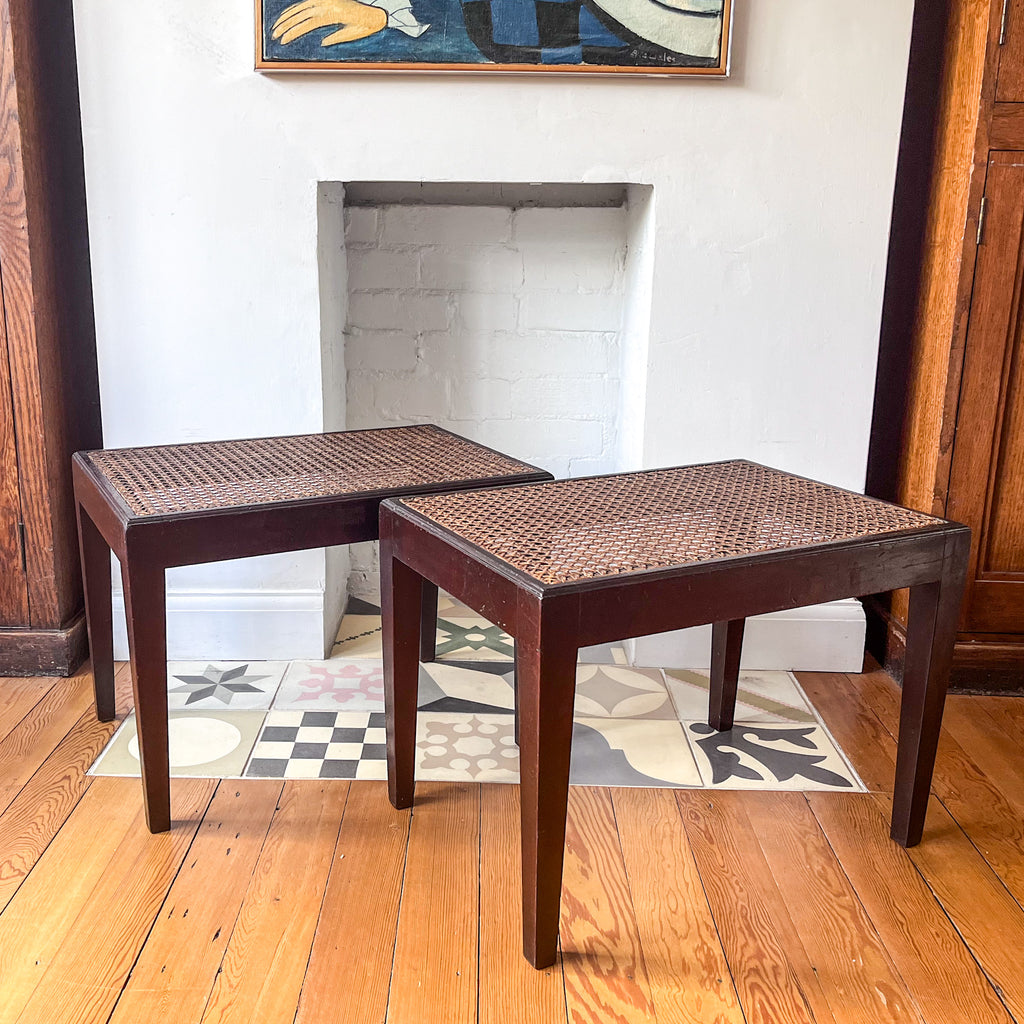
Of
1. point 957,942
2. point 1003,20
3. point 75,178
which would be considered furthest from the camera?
point 75,178

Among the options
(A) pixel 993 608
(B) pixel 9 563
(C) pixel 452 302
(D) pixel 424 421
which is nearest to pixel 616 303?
(C) pixel 452 302

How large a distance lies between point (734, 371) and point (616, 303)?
438 millimetres

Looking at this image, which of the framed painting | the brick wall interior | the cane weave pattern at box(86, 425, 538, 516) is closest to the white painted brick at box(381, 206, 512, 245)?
the brick wall interior

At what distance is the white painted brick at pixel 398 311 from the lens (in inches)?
92.0

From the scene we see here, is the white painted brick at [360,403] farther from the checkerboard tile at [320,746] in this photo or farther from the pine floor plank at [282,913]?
the pine floor plank at [282,913]

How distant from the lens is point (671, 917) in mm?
1353

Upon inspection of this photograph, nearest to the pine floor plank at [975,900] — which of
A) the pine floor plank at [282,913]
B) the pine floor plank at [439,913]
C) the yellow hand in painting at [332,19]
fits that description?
the pine floor plank at [439,913]

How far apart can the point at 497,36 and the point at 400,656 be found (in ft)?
3.66

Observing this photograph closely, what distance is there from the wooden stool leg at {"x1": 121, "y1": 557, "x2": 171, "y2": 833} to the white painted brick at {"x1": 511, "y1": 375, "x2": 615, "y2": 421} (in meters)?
1.15

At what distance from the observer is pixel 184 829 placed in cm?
152

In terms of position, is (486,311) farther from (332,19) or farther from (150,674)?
(150,674)

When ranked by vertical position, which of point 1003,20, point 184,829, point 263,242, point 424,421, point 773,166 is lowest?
point 184,829

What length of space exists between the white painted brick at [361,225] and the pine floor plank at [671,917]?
135 centimetres

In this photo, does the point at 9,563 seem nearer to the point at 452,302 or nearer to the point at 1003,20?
the point at 452,302
